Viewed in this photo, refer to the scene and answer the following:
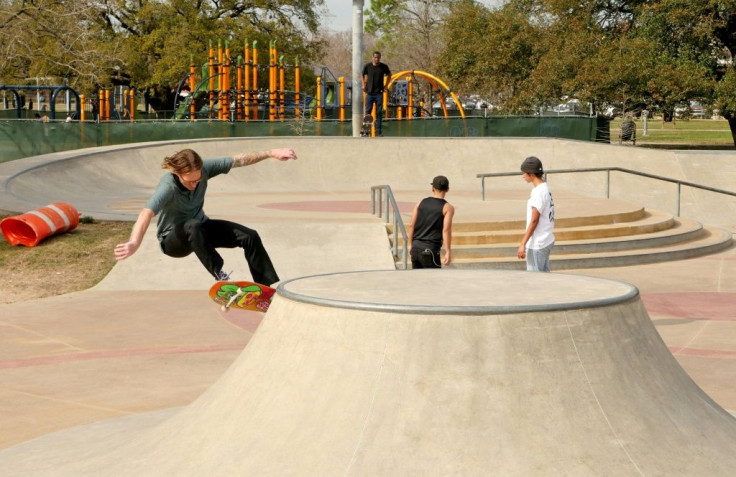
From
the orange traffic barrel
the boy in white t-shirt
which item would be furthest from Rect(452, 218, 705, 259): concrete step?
the orange traffic barrel

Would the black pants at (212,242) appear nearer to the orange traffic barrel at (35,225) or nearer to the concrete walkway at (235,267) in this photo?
the concrete walkway at (235,267)

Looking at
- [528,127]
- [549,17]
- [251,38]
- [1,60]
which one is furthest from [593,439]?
[251,38]

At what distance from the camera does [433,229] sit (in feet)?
32.4

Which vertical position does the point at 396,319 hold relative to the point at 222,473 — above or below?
above

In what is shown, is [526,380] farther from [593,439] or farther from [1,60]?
[1,60]

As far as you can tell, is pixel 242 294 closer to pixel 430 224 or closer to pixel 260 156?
pixel 260 156

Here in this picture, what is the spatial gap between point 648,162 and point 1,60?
2292 cm

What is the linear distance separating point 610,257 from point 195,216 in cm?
937

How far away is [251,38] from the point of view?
5588 centimetres

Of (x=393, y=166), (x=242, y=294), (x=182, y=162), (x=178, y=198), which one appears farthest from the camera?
(x=393, y=166)

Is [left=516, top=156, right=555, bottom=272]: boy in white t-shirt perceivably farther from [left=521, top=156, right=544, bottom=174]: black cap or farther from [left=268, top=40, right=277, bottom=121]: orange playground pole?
[left=268, top=40, right=277, bottom=121]: orange playground pole

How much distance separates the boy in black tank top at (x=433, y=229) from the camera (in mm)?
9875

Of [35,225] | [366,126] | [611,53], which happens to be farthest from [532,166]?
[611,53]

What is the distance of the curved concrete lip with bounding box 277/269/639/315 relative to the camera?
16.9 ft
